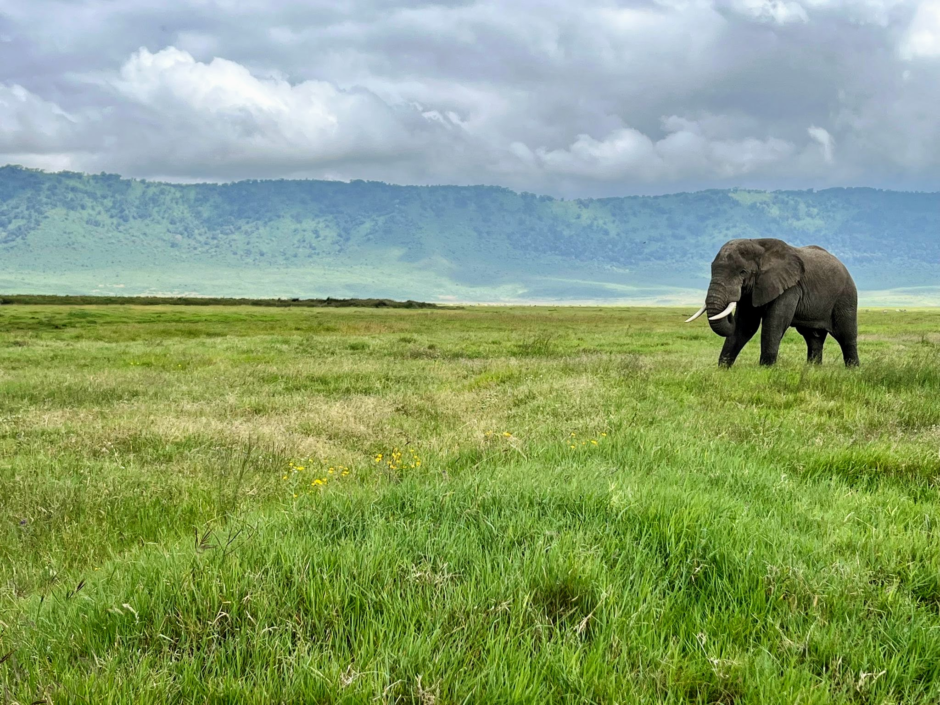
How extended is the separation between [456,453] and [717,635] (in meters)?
3.94

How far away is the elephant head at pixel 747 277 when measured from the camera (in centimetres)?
1467

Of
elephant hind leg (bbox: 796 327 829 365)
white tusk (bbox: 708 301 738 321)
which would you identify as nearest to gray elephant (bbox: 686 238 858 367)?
white tusk (bbox: 708 301 738 321)

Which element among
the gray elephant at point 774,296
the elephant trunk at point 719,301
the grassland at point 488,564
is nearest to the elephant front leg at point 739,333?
the gray elephant at point 774,296

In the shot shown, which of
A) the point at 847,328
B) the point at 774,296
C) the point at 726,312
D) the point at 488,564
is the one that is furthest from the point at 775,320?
the point at 488,564

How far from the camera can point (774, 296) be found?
1466cm

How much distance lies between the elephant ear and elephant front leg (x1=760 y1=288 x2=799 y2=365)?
0.30 meters

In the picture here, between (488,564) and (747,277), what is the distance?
13.9 m

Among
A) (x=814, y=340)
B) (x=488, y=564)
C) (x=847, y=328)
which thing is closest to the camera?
(x=488, y=564)

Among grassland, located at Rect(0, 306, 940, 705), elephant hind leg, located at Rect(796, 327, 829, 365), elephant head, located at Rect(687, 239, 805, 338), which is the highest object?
elephant head, located at Rect(687, 239, 805, 338)

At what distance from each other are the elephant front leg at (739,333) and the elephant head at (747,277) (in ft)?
2.38

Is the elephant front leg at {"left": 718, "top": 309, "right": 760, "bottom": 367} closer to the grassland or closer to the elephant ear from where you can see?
the elephant ear

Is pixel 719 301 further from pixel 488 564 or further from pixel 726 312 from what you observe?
pixel 488 564

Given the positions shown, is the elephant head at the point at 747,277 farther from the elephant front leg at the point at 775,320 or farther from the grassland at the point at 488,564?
the grassland at the point at 488,564

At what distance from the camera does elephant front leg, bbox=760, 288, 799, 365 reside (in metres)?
15.0
